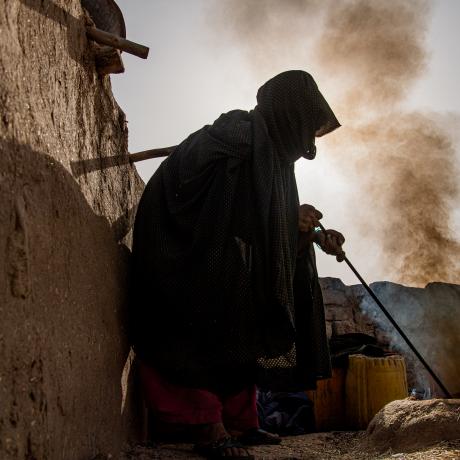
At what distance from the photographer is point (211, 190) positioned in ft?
9.92

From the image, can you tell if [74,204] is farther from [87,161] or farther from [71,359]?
[71,359]

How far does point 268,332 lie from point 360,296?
399 cm

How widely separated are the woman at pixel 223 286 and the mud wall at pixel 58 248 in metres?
0.19

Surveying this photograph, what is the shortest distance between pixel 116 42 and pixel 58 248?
1.12 meters

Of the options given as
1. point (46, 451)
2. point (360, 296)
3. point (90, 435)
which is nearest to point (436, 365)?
point (360, 296)

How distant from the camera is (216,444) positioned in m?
2.75

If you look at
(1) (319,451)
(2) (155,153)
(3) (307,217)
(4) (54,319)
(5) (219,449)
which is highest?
(2) (155,153)

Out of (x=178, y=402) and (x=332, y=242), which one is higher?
(x=332, y=242)

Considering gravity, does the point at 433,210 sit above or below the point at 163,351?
above

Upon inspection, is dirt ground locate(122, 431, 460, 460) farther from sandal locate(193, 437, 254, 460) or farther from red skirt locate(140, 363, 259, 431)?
red skirt locate(140, 363, 259, 431)

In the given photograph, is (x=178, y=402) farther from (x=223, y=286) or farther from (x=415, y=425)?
(x=415, y=425)

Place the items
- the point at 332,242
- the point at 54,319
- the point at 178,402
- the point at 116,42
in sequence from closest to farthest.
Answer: the point at 54,319 < the point at 116,42 < the point at 178,402 < the point at 332,242

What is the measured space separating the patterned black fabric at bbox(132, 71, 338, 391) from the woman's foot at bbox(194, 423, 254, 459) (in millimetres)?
243

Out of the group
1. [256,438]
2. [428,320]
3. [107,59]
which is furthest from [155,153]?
[428,320]
